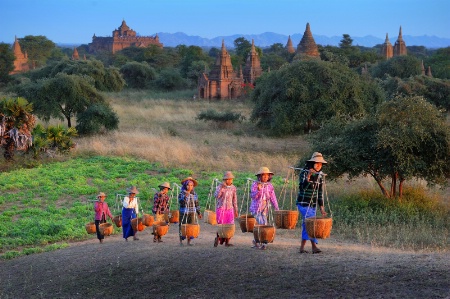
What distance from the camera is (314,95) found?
86.6ft

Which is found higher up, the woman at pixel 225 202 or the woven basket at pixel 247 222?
the woman at pixel 225 202

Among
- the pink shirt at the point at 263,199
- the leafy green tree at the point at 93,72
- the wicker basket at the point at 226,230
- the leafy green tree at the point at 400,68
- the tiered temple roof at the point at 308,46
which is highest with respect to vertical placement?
the tiered temple roof at the point at 308,46

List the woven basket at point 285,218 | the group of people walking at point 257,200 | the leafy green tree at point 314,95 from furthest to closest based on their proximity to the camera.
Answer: the leafy green tree at point 314,95
the woven basket at point 285,218
the group of people walking at point 257,200

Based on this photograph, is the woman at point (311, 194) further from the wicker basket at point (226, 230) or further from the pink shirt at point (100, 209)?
the pink shirt at point (100, 209)

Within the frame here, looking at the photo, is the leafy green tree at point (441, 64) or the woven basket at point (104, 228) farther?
the leafy green tree at point (441, 64)

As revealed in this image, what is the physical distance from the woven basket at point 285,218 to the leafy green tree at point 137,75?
2051 inches


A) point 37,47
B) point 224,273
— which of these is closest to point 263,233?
point 224,273

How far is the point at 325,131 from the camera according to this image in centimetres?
1576

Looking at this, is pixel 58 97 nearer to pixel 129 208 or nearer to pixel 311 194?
pixel 129 208

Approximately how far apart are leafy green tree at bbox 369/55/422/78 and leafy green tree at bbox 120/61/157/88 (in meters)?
21.1

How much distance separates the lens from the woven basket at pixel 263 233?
8.45 m

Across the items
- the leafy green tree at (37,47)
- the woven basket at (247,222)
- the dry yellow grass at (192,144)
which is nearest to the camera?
the woven basket at (247,222)

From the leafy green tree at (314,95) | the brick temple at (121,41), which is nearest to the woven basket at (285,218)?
the leafy green tree at (314,95)

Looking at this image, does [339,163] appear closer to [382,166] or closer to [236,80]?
[382,166]
